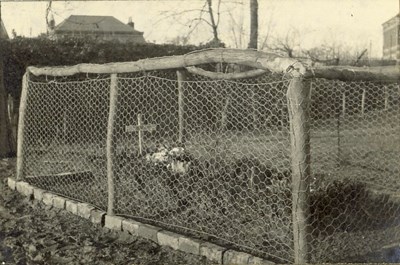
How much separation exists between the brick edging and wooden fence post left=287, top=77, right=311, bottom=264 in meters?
0.36

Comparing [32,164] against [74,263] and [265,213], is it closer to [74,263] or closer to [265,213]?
[74,263]

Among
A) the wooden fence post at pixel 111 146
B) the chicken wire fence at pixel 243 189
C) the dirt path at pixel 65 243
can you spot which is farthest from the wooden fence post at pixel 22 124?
the wooden fence post at pixel 111 146

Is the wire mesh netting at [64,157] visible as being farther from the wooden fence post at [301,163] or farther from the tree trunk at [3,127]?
the wooden fence post at [301,163]

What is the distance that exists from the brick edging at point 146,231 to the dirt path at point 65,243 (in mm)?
58

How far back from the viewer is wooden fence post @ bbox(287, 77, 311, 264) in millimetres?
3270

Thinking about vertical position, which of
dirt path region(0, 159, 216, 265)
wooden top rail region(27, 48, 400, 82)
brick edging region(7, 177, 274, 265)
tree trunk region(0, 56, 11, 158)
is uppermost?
wooden top rail region(27, 48, 400, 82)

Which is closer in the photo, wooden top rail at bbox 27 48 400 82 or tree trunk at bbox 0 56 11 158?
wooden top rail at bbox 27 48 400 82

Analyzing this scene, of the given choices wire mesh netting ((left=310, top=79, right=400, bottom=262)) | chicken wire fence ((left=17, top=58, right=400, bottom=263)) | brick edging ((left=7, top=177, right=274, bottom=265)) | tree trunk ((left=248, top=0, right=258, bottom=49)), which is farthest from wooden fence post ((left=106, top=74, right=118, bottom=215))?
tree trunk ((left=248, top=0, right=258, bottom=49))

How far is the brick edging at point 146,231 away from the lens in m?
3.68

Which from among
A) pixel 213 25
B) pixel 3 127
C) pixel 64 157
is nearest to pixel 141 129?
pixel 64 157

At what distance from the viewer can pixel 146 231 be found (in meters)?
4.37

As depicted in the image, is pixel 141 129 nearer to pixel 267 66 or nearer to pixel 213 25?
pixel 267 66

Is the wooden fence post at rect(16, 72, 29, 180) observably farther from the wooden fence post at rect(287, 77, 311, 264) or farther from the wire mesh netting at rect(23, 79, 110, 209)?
the wooden fence post at rect(287, 77, 311, 264)

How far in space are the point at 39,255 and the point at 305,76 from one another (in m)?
2.65
